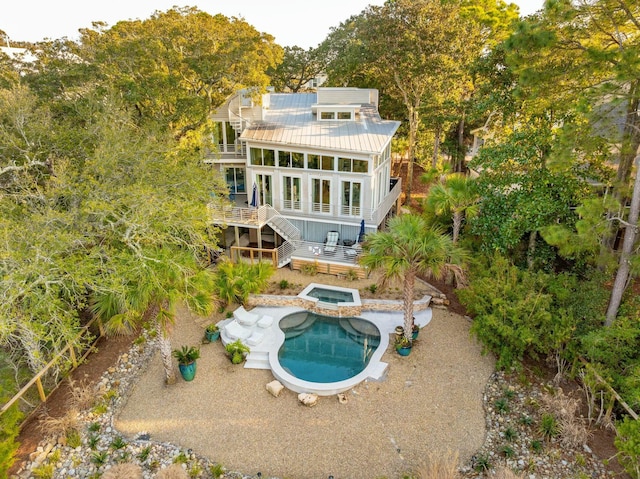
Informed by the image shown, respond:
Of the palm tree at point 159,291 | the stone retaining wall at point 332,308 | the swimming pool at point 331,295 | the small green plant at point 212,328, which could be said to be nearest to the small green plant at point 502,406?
the stone retaining wall at point 332,308

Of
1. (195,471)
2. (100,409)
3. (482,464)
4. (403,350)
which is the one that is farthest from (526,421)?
(100,409)

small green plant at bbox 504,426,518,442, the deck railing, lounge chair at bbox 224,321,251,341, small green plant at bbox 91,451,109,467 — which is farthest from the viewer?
lounge chair at bbox 224,321,251,341

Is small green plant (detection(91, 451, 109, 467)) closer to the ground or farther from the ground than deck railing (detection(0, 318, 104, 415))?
closer to the ground

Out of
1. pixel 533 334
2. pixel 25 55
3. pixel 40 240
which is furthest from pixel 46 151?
pixel 533 334

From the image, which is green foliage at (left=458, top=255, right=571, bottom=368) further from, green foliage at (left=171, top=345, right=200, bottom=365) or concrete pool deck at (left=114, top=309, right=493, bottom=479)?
green foliage at (left=171, top=345, right=200, bottom=365)

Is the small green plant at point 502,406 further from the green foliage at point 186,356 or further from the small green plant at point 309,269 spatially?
the small green plant at point 309,269

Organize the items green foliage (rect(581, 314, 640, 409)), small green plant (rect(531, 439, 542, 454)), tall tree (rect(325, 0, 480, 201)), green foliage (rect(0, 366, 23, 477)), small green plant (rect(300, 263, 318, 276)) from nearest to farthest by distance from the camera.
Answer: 1. green foliage (rect(0, 366, 23, 477))
2. small green plant (rect(531, 439, 542, 454))
3. green foliage (rect(581, 314, 640, 409))
4. small green plant (rect(300, 263, 318, 276))
5. tall tree (rect(325, 0, 480, 201))

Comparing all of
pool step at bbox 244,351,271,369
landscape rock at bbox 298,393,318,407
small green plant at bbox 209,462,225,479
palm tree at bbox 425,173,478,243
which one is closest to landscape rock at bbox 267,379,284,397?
landscape rock at bbox 298,393,318,407
